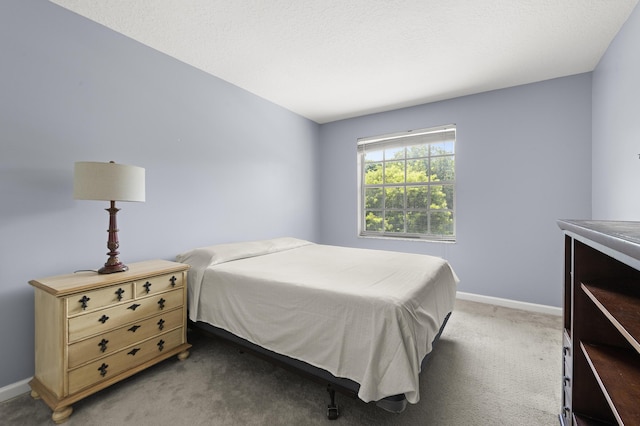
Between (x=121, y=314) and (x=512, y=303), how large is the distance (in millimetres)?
3782

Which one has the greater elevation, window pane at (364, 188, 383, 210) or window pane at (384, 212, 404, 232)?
window pane at (364, 188, 383, 210)

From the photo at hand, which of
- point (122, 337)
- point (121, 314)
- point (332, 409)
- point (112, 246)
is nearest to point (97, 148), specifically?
point (112, 246)

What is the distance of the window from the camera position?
144 inches

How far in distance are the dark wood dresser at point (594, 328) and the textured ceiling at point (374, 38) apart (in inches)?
68.2

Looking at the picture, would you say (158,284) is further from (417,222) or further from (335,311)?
(417,222)

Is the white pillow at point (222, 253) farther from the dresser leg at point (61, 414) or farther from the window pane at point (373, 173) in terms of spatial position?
the window pane at point (373, 173)

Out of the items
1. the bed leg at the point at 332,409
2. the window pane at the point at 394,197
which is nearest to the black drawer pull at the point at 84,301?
the bed leg at the point at 332,409

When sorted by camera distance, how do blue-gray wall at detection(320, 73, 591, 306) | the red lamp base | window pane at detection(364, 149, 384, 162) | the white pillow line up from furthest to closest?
1. window pane at detection(364, 149, 384, 162)
2. blue-gray wall at detection(320, 73, 591, 306)
3. the white pillow
4. the red lamp base

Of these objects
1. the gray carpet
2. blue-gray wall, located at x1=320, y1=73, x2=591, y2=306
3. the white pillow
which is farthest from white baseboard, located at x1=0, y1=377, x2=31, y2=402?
blue-gray wall, located at x1=320, y1=73, x2=591, y2=306

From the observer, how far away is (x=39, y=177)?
6.08 ft

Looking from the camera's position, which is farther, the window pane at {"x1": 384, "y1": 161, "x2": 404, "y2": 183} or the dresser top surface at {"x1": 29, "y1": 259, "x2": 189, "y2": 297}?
the window pane at {"x1": 384, "y1": 161, "x2": 404, "y2": 183}

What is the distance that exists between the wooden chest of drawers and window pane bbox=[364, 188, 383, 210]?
9.75ft

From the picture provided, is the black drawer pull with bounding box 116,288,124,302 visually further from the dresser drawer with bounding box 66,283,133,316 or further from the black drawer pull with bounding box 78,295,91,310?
the black drawer pull with bounding box 78,295,91,310

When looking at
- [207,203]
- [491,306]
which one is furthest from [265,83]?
[491,306]
